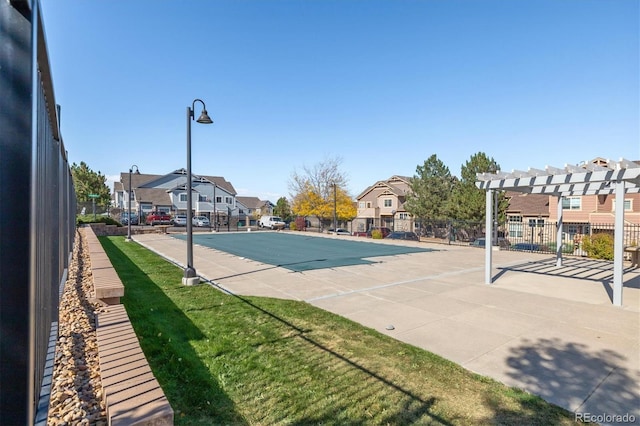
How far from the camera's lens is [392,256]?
14.1 meters

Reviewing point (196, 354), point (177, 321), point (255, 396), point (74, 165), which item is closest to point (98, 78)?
point (177, 321)

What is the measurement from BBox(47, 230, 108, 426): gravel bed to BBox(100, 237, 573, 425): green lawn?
56 centimetres

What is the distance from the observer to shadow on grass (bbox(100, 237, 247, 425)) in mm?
3021

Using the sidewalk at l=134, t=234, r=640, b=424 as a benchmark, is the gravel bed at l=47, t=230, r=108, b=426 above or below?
above

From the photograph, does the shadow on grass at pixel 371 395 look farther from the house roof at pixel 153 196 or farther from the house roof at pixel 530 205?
the house roof at pixel 153 196

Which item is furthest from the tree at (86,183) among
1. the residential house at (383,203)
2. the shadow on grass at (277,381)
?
the shadow on grass at (277,381)

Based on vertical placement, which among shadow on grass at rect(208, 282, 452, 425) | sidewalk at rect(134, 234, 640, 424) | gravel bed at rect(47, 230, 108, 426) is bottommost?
Result: sidewalk at rect(134, 234, 640, 424)

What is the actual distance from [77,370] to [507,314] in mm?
6435

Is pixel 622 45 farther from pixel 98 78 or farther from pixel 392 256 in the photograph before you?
pixel 98 78

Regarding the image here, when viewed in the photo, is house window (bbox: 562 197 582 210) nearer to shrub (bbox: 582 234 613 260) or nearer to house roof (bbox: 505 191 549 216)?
house roof (bbox: 505 191 549 216)

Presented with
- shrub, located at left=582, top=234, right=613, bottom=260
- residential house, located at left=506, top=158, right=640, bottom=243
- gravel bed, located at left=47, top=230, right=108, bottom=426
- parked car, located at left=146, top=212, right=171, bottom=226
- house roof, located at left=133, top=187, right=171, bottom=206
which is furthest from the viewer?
house roof, located at left=133, top=187, right=171, bottom=206

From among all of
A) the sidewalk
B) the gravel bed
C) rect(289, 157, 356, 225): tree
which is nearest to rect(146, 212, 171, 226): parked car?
rect(289, 157, 356, 225): tree

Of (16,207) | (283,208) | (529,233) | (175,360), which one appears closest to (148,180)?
(283,208)

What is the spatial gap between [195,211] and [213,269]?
4388 centimetres
